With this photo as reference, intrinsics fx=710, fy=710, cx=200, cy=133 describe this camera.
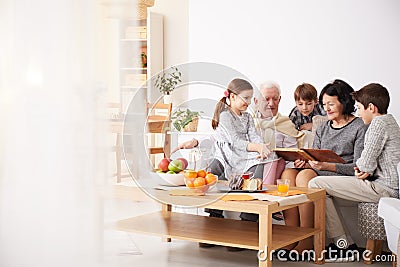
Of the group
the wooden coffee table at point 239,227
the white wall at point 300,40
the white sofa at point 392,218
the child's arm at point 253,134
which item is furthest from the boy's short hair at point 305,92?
the white sofa at point 392,218

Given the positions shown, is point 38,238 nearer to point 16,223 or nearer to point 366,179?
point 16,223

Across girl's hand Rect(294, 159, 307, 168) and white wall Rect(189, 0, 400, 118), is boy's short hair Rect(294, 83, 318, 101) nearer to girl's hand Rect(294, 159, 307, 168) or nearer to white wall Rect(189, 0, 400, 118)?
white wall Rect(189, 0, 400, 118)

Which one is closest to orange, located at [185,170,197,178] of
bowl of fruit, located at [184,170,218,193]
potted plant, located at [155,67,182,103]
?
bowl of fruit, located at [184,170,218,193]

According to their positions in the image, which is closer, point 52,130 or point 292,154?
point 52,130

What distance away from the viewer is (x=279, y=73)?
537 cm

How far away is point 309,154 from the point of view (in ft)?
14.5

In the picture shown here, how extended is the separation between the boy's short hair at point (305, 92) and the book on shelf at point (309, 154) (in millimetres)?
562

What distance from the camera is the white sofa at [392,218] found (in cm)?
337

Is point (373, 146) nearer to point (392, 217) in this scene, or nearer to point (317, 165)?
point (317, 165)

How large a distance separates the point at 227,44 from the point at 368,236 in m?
2.19

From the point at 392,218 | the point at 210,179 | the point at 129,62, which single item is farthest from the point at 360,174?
the point at 129,62

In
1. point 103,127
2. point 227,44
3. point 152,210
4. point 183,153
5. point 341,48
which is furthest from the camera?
point 227,44

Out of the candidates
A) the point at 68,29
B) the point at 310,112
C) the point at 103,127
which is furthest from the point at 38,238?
the point at 310,112

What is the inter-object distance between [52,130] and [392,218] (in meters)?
1.88
